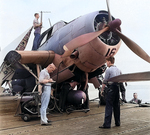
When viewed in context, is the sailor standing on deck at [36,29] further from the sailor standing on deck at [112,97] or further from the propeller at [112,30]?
the sailor standing on deck at [112,97]

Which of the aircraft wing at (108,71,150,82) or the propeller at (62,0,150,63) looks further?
the propeller at (62,0,150,63)

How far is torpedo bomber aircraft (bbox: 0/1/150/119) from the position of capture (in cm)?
411

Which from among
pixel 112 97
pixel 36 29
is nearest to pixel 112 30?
pixel 112 97

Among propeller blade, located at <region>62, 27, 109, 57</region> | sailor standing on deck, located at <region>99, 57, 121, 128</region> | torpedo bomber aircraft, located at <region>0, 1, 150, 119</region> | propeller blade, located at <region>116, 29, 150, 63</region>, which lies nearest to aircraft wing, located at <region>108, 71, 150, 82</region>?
sailor standing on deck, located at <region>99, 57, 121, 128</region>

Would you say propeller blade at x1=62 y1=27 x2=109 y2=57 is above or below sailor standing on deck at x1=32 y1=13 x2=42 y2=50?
below

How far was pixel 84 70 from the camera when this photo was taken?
5348 millimetres

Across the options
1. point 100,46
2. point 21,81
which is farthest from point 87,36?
point 21,81

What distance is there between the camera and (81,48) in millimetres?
4855

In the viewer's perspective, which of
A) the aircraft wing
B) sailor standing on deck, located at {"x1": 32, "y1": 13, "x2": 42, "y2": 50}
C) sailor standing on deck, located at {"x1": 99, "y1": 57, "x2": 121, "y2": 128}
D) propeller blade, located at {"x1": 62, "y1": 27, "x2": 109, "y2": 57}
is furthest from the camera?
sailor standing on deck, located at {"x1": 32, "y1": 13, "x2": 42, "y2": 50}

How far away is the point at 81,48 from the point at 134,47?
1445 mm

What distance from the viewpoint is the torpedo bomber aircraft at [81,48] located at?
4113 mm

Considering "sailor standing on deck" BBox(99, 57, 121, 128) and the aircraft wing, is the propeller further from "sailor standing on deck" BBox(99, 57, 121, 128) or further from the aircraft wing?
the aircraft wing

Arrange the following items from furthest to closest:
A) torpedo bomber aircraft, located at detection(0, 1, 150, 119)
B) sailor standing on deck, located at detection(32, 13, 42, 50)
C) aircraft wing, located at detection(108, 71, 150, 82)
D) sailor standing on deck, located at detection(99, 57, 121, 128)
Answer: sailor standing on deck, located at detection(32, 13, 42, 50), torpedo bomber aircraft, located at detection(0, 1, 150, 119), sailor standing on deck, located at detection(99, 57, 121, 128), aircraft wing, located at detection(108, 71, 150, 82)

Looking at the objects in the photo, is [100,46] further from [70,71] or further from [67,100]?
[67,100]
